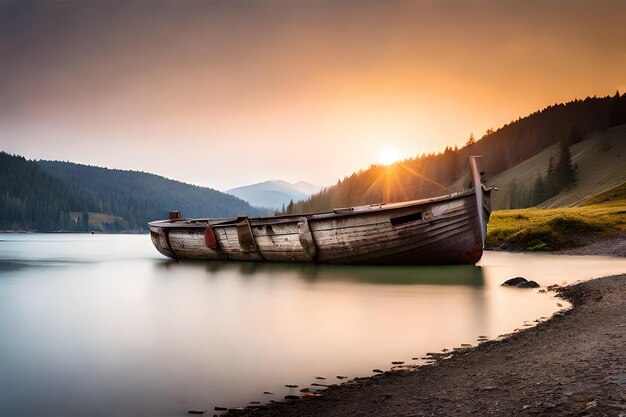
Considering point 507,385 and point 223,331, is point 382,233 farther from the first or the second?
point 507,385

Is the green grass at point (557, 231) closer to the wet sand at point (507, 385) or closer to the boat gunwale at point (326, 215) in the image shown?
the boat gunwale at point (326, 215)

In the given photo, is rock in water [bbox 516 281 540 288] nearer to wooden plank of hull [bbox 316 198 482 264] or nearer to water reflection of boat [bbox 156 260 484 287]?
water reflection of boat [bbox 156 260 484 287]

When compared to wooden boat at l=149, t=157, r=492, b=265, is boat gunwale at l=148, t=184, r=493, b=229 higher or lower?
higher

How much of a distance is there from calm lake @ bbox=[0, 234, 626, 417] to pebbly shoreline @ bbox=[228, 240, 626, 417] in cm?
126

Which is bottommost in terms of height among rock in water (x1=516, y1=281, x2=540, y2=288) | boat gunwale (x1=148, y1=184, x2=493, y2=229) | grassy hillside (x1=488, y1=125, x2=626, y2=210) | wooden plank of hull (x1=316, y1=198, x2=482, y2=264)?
rock in water (x1=516, y1=281, x2=540, y2=288)

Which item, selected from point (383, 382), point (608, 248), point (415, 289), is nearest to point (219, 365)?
point (383, 382)

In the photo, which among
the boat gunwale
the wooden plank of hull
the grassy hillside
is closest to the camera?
the boat gunwale

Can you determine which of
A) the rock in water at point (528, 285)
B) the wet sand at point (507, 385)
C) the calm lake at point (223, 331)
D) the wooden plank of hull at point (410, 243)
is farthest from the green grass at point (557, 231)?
the wet sand at point (507, 385)

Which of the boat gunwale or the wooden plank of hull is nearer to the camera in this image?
the boat gunwale

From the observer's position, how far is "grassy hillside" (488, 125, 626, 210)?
456 feet

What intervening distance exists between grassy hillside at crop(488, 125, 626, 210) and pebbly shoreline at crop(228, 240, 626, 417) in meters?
129

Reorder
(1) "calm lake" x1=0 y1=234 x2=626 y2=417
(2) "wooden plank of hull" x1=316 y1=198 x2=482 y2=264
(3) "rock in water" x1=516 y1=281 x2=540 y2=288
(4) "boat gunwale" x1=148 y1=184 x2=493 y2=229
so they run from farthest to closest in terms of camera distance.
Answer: (2) "wooden plank of hull" x1=316 y1=198 x2=482 y2=264, (4) "boat gunwale" x1=148 y1=184 x2=493 y2=229, (3) "rock in water" x1=516 y1=281 x2=540 y2=288, (1) "calm lake" x1=0 y1=234 x2=626 y2=417

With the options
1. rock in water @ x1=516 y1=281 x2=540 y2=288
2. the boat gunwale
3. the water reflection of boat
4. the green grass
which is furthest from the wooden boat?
the green grass

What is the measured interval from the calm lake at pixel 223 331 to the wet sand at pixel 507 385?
1.25 metres
